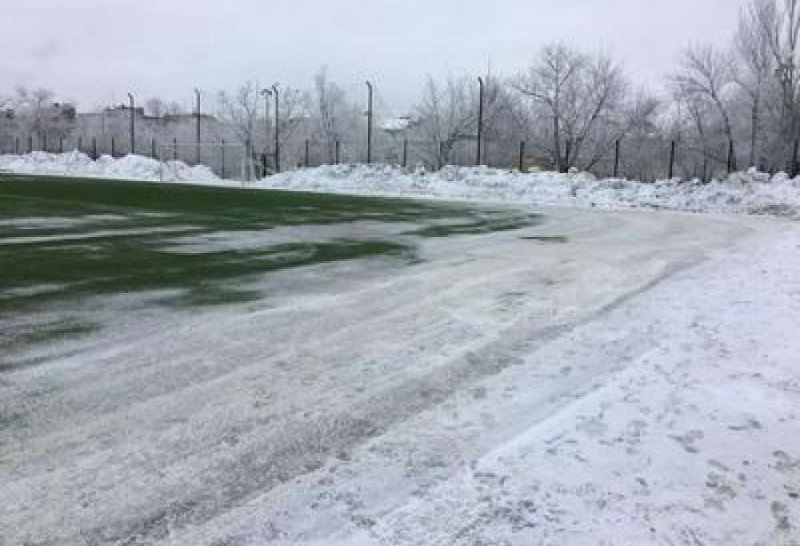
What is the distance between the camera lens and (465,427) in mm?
4941

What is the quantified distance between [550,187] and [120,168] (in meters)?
30.8

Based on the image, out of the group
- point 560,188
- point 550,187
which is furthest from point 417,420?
point 550,187

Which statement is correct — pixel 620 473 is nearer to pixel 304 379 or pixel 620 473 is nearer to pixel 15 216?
pixel 304 379

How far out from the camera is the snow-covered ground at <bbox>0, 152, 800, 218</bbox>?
28.0 metres

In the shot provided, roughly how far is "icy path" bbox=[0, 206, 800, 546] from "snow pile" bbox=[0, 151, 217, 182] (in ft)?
143

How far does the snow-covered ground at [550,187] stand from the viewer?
28016 millimetres

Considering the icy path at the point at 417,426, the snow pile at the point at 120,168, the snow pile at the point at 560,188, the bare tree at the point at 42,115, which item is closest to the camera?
the icy path at the point at 417,426

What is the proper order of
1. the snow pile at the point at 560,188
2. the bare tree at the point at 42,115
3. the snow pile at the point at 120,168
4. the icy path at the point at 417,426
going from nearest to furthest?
1. the icy path at the point at 417,426
2. the snow pile at the point at 560,188
3. the snow pile at the point at 120,168
4. the bare tree at the point at 42,115

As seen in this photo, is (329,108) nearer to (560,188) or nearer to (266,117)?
(266,117)

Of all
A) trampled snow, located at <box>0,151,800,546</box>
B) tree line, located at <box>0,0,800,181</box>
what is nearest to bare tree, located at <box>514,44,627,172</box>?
tree line, located at <box>0,0,800,181</box>

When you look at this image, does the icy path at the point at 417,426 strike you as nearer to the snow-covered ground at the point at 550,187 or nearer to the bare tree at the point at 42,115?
the snow-covered ground at the point at 550,187

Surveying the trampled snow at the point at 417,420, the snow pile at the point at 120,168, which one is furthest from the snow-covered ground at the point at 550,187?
the trampled snow at the point at 417,420

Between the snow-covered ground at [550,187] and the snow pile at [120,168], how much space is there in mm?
241

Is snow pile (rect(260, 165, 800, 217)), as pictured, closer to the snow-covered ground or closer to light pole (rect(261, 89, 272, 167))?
the snow-covered ground
